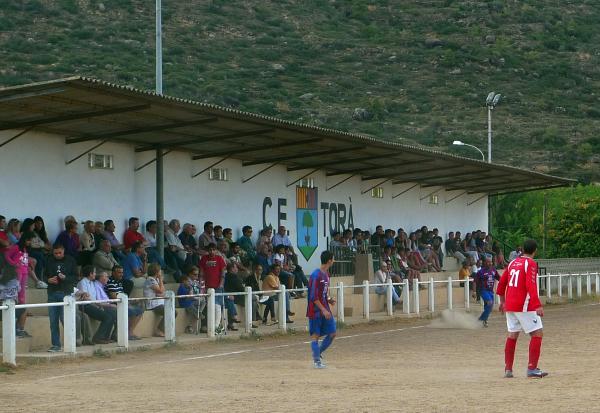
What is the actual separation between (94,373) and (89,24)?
206 feet

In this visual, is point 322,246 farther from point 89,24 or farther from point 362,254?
point 89,24

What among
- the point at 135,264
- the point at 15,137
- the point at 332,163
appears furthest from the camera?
the point at 332,163

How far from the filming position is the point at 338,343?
909 inches

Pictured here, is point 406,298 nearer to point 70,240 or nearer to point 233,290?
point 233,290

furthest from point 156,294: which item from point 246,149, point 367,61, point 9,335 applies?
point 367,61

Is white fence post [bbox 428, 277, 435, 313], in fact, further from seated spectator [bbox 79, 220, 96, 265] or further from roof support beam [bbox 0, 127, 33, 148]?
roof support beam [bbox 0, 127, 33, 148]

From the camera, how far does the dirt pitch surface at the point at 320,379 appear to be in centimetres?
1294

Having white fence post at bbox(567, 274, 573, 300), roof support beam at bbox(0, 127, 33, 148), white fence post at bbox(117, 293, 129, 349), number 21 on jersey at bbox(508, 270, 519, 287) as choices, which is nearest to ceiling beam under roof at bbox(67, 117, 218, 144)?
roof support beam at bbox(0, 127, 33, 148)

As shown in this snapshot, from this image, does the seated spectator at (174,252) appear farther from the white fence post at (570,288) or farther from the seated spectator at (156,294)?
the white fence post at (570,288)

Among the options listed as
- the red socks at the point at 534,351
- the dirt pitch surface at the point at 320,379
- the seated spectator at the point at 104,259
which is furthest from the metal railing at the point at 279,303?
the red socks at the point at 534,351

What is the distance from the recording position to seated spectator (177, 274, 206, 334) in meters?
22.9

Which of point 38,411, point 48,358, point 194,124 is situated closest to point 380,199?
point 194,124

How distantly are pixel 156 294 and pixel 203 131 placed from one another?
482 centimetres

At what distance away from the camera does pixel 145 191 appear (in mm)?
27250
